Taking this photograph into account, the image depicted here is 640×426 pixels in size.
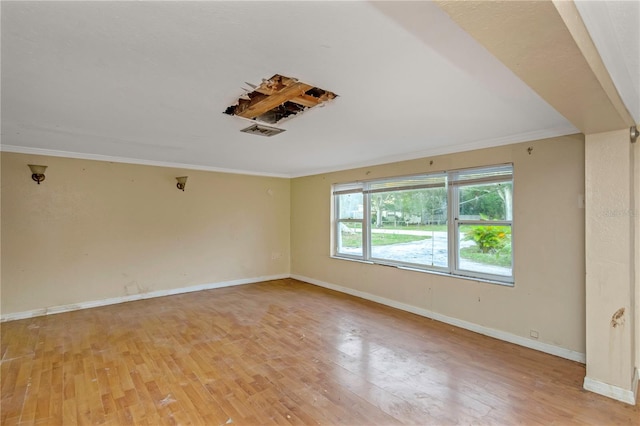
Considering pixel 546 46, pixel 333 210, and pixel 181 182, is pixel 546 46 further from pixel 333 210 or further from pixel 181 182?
pixel 181 182

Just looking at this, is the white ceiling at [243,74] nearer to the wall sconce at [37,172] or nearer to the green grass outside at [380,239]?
the wall sconce at [37,172]

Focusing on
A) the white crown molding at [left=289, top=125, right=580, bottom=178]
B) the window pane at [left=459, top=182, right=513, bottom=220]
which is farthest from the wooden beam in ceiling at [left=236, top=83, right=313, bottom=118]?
the window pane at [left=459, top=182, right=513, bottom=220]

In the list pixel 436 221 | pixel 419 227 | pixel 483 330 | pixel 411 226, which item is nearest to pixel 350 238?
pixel 411 226

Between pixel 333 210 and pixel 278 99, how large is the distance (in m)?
3.58

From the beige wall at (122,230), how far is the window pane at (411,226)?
2478mm

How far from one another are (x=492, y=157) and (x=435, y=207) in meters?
0.97

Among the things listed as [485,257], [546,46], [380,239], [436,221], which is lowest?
[485,257]

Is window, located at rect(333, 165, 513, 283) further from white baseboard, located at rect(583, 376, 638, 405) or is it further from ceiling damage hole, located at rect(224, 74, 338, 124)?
ceiling damage hole, located at rect(224, 74, 338, 124)

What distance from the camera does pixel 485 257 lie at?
12.0 feet

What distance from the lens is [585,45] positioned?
4.16 ft

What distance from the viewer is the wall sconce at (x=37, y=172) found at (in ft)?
13.0

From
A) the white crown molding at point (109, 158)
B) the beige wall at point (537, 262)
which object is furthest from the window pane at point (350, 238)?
the white crown molding at point (109, 158)

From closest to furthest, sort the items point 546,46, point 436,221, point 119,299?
point 546,46 < point 436,221 < point 119,299

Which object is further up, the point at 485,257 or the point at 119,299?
the point at 485,257
